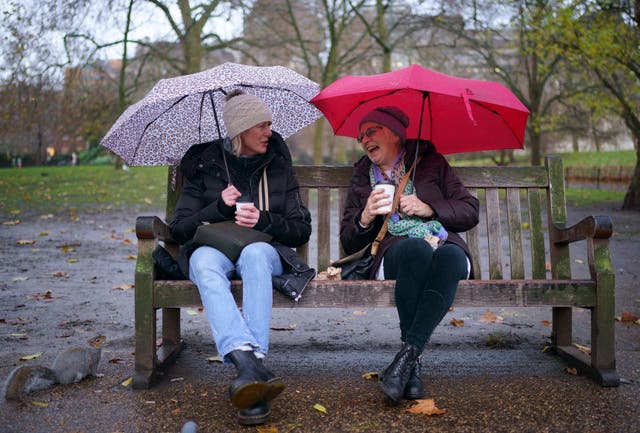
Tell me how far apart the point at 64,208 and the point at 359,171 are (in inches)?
522

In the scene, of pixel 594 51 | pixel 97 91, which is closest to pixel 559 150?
pixel 97 91

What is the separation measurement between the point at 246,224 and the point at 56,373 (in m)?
1.28

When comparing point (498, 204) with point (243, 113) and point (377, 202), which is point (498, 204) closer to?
point (377, 202)

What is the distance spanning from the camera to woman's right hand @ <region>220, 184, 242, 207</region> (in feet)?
13.2

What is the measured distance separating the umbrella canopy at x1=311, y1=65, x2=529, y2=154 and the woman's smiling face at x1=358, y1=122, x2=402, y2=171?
18 centimetres

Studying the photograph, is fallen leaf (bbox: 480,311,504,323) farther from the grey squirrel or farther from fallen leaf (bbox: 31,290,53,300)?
fallen leaf (bbox: 31,290,53,300)

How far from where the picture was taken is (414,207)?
4031 millimetres

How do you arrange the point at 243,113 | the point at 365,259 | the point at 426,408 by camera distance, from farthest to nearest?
1. the point at 365,259
2. the point at 243,113
3. the point at 426,408

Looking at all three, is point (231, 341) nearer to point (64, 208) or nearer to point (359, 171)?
point (359, 171)

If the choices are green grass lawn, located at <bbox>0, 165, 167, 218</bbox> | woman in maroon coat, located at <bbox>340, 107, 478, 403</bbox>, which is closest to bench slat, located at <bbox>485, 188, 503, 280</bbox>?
woman in maroon coat, located at <bbox>340, 107, 478, 403</bbox>

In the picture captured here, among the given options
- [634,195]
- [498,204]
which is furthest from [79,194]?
[498,204]

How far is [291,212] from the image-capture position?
4.23 m

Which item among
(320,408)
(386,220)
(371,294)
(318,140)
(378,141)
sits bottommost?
(320,408)

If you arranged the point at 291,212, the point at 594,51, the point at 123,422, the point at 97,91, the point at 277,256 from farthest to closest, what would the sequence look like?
the point at 97,91 < the point at 594,51 < the point at 291,212 < the point at 277,256 < the point at 123,422
